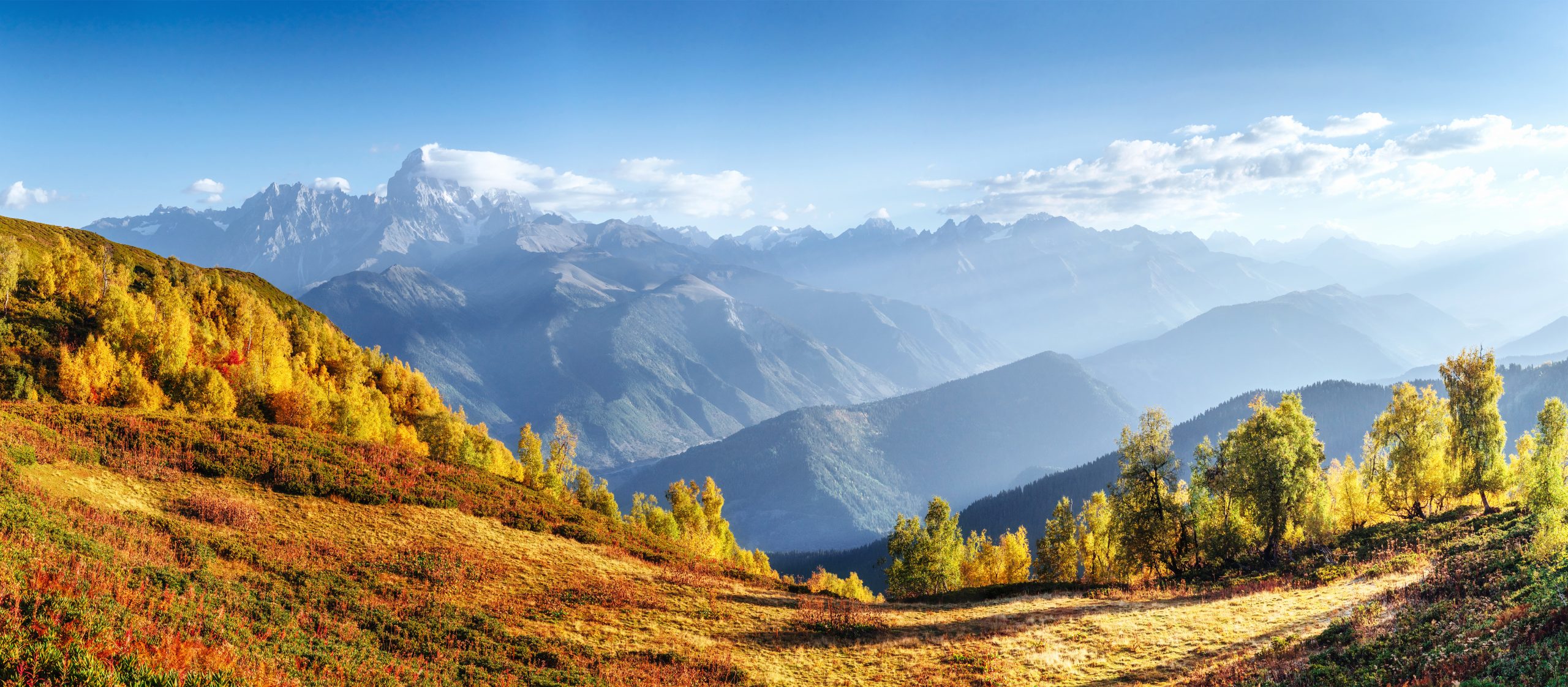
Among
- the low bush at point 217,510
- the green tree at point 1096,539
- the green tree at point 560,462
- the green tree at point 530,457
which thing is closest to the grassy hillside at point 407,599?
the low bush at point 217,510

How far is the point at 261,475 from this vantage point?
39.4m

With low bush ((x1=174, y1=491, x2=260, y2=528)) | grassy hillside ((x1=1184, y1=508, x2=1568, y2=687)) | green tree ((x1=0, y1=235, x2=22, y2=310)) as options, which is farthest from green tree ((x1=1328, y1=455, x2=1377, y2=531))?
green tree ((x1=0, y1=235, x2=22, y2=310))

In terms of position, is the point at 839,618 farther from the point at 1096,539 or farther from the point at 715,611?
the point at 1096,539

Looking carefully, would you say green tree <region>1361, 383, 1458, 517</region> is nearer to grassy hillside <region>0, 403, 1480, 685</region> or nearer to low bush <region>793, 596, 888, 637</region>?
grassy hillside <region>0, 403, 1480, 685</region>

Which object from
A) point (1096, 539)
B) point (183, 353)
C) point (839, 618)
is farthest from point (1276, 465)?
point (183, 353)

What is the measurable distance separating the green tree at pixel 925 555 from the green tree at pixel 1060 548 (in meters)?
12.3

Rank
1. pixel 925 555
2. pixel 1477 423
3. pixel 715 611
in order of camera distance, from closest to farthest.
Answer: pixel 715 611, pixel 1477 423, pixel 925 555

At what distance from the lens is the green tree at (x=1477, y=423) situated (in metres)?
54.9

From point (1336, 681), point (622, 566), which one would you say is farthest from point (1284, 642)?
point (622, 566)

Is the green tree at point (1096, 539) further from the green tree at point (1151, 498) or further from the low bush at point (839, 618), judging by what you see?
the low bush at point (839, 618)

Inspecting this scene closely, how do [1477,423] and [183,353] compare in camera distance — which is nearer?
[1477,423]

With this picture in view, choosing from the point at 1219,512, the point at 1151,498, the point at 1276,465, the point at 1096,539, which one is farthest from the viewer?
the point at 1096,539

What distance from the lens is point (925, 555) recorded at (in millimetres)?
83562

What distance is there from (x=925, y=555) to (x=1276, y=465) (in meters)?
42.0
